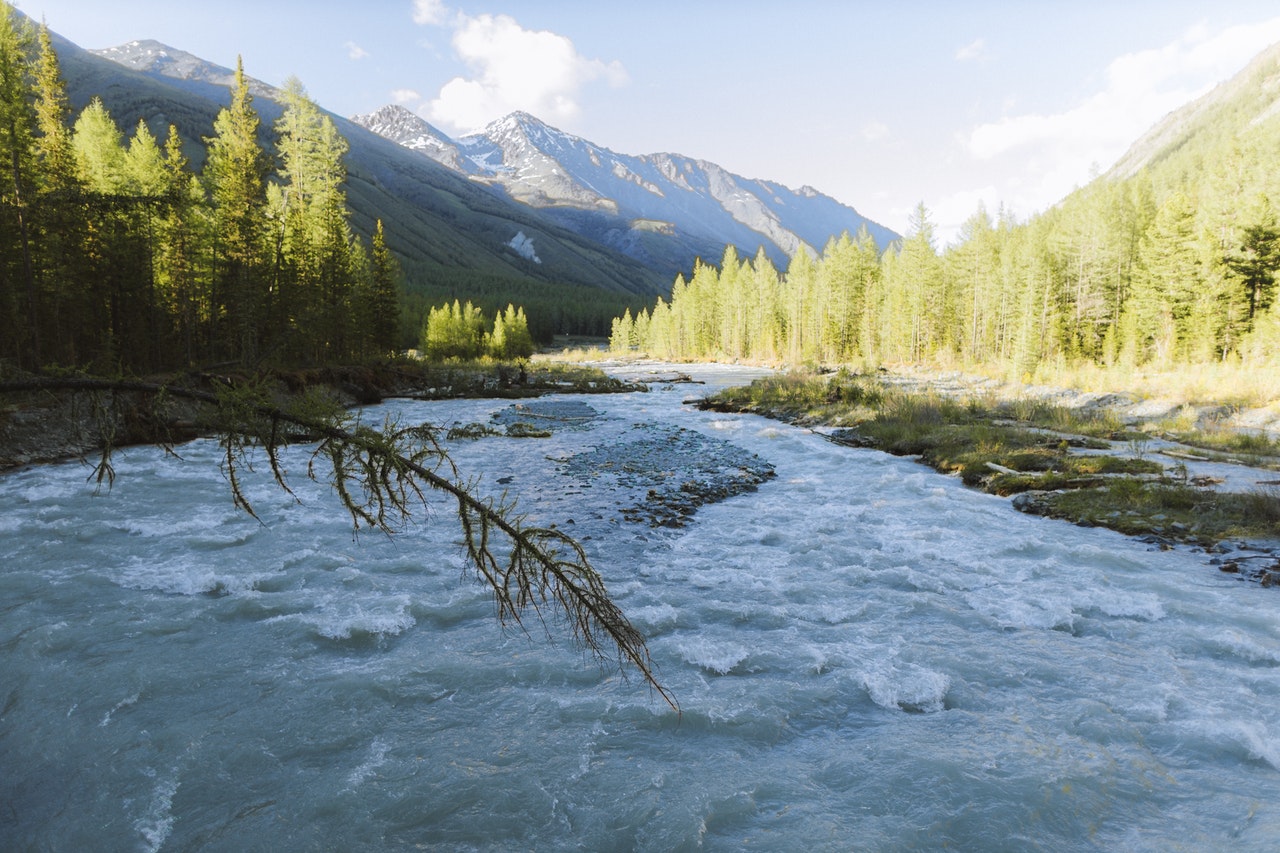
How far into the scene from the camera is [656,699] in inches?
259

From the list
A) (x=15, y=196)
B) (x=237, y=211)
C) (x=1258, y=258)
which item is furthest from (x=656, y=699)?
(x=1258, y=258)

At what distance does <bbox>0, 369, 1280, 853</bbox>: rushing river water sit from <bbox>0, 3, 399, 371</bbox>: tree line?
16.5 meters

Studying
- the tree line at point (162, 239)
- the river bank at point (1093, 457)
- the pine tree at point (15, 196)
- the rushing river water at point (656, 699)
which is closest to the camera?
the rushing river water at point (656, 699)

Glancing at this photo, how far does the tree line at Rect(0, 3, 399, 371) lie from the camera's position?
23.2m

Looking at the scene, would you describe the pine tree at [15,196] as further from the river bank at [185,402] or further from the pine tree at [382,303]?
the pine tree at [382,303]

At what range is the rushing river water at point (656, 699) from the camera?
4805mm

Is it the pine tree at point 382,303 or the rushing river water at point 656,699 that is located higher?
the pine tree at point 382,303

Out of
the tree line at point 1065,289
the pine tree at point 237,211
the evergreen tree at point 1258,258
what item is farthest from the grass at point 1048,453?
the evergreen tree at point 1258,258

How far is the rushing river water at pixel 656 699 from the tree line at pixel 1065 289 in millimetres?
37047

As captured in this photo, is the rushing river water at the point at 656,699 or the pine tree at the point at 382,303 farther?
the pine tree at the point at 382,303

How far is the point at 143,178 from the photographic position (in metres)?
31.1

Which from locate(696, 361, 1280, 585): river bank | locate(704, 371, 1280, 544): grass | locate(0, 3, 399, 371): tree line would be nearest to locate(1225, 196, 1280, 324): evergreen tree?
locate(696, 361, 1280, 585): river bank

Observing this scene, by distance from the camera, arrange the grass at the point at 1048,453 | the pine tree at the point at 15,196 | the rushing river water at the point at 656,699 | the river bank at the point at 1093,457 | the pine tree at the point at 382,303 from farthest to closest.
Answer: the pine tree at the point at 382,303
the pine tree at the point at 15,196
the grass at the point at 1048,453
the river bank at the point at 1093,457
the rushing river water at the point at 656,699

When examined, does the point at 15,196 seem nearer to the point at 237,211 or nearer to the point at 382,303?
the point at 237,211
